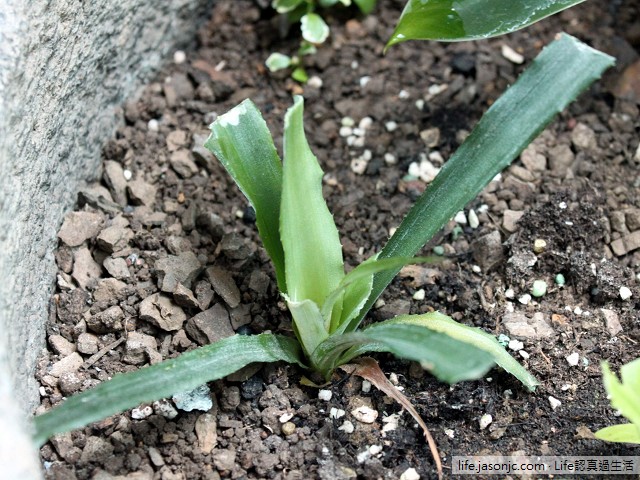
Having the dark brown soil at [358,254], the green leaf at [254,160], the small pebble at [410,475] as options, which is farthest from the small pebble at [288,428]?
the green leaf at [254,160]

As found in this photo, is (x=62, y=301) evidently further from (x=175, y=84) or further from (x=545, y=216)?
(x=545, y=216)

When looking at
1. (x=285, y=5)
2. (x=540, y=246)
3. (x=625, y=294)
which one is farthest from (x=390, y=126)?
(x=625, y=294)

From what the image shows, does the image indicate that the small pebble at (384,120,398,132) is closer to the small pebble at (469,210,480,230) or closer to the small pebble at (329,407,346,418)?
the small pebble at (469,210,480,230)

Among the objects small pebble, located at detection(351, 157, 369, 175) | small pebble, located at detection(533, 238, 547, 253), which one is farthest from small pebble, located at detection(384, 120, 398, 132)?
small pebble, located at detection(533, 238, 547, 253)

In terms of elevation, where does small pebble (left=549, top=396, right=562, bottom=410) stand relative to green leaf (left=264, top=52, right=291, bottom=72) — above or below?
below

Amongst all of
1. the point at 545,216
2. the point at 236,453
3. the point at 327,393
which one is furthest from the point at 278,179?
the point at 545,216
